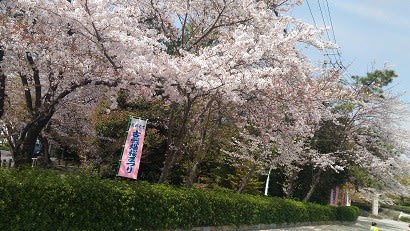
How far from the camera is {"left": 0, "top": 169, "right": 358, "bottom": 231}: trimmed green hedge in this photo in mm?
7285

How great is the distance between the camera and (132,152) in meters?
10.4

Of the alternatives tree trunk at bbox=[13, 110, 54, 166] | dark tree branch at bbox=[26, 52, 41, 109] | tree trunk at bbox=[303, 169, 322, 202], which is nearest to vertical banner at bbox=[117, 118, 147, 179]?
tree trunk at bbox=[13, 110, 54, 166]

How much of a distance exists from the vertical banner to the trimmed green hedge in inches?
11.3

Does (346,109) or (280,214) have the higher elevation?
(346,109)

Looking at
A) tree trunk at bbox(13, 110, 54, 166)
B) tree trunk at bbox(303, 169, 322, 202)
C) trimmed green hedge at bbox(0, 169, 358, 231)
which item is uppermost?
tree trunk at bbox(303, 169, 322, 202)

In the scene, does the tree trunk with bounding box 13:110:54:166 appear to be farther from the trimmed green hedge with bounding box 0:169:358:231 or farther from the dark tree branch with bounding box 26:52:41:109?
the trimmed green hedge with bounding box 0:169:358:231

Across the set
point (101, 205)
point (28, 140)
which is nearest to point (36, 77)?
point (28, 140)

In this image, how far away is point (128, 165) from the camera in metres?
10.4

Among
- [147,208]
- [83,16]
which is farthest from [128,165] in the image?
[83,16]

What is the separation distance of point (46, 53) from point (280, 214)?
1169 cm

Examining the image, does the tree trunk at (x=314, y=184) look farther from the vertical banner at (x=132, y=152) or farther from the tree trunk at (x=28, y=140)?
the tree trunk at (x=28, y=140)

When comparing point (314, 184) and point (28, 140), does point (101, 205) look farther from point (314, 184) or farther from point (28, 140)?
point (314, 184)

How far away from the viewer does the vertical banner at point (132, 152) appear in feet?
33.8

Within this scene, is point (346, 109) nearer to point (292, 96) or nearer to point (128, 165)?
point (292, 96)
